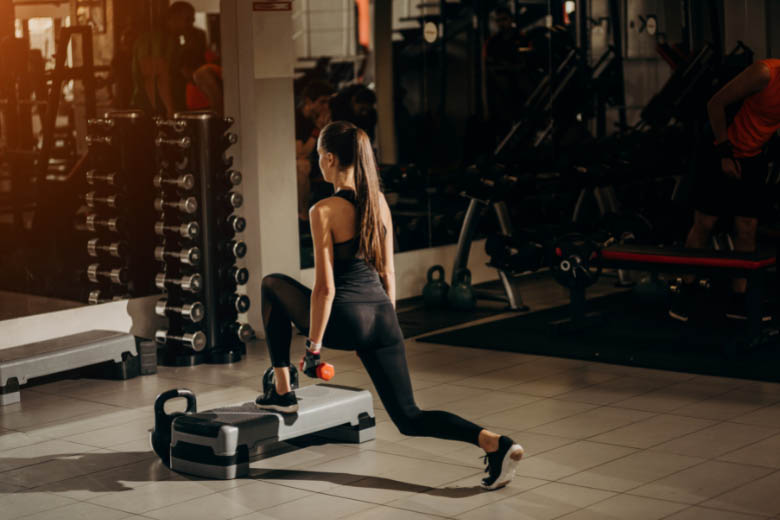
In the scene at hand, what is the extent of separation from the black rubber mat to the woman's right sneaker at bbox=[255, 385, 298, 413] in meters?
2.13

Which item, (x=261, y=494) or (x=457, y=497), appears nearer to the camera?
(x=457, y=497)

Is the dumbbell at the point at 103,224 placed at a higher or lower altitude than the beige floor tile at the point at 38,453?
higher

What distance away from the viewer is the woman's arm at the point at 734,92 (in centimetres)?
597

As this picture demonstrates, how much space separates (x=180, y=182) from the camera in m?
5.84

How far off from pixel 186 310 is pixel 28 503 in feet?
7.15

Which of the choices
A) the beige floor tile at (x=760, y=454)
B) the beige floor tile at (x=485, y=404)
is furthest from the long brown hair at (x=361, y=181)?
the beige floor tile at (x=760, y=454)

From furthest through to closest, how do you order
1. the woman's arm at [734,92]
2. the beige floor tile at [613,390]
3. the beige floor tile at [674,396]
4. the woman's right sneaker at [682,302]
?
the woman's right sneaker at [682,302], the woman's arm at [734,92], the beige floor tile at [613,390], the beige floor tile at [674,396]

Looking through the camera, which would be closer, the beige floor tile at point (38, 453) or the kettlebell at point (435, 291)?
the beige floor tile at point (38, 453)

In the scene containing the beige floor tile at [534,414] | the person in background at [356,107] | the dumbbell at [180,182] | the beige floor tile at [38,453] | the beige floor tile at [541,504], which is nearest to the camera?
the beige floor tile at [541,504]

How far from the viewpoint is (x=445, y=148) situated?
316 inches

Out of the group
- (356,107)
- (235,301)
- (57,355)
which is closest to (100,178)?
(235,301)

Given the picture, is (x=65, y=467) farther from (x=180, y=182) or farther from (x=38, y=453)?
(x=180, y=182)

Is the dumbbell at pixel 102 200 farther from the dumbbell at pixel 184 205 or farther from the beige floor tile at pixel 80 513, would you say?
the beige floor tile at pixel 80 513

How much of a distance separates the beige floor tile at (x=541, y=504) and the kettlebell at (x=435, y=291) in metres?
3.52
